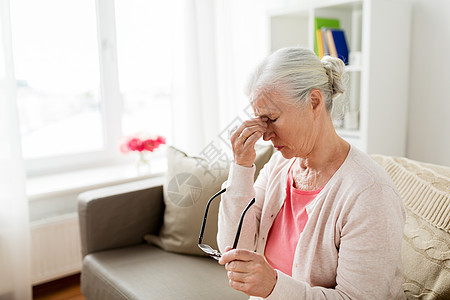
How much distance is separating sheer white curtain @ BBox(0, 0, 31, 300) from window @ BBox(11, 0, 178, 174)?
0.46 m

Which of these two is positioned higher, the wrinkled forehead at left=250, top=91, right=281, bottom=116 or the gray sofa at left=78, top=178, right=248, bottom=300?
the wrinkled forehead at left=250, top=91, right=281, bottom=116

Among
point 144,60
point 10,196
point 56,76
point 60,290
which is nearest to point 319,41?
point 144,60

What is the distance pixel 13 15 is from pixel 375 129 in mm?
2037

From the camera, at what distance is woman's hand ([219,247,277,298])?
2.97 ft

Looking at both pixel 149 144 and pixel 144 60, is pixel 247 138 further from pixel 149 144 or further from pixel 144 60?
pixel 144 60

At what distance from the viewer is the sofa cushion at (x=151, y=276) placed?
1.47 metres

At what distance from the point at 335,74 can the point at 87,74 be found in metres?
1.95

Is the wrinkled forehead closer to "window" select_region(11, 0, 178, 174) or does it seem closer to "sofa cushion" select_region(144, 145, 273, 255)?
"sofa cushion" select_region(144, 145, 273, 255)

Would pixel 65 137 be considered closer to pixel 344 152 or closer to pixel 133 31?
pixel 133 31

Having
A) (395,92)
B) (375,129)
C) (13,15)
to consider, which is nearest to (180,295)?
(375,129)

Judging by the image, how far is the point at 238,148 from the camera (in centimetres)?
114

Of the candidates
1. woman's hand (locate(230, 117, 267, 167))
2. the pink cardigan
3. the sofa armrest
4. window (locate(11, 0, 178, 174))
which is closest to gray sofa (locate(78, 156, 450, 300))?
the sofa armrest

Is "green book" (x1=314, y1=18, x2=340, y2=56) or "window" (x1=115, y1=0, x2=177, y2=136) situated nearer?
"green book" (x1=314, y1=18, x2=340, y2=56)

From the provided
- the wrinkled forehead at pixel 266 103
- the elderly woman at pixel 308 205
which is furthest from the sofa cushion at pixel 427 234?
the wrinkled forehead at pixel 266 103
